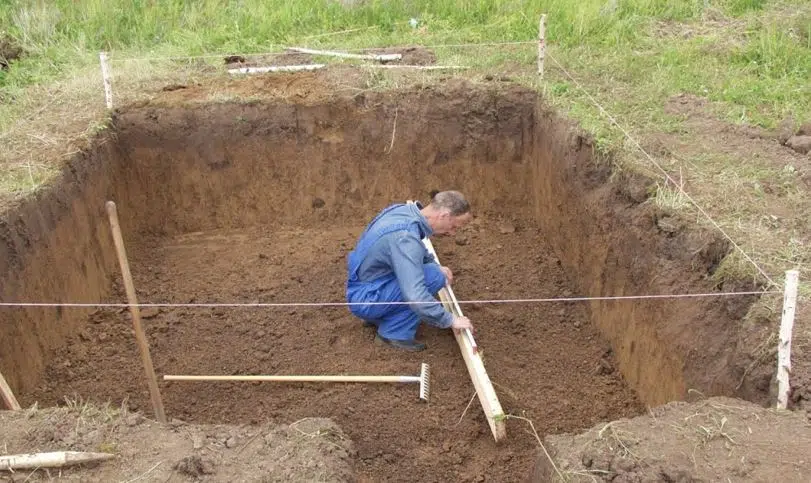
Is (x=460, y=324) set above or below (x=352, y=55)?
below

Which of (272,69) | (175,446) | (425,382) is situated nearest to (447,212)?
(425,382)

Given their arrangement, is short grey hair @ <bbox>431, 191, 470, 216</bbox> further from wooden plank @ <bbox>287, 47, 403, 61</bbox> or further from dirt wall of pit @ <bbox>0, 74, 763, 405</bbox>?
wooden plank @ <bbox>287, 47, 403, 61</bbox>

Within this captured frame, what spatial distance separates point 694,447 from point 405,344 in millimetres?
2398

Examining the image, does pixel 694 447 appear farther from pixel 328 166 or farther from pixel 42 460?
pixel 328 166

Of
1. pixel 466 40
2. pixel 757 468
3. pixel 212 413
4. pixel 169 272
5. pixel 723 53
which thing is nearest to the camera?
pixel 757 468

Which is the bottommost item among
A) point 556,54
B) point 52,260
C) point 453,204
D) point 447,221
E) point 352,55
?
point 52,260

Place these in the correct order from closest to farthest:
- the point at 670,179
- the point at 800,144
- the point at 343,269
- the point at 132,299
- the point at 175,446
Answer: the point at 175,446 < the point at 132,299 < the point at 670,179 < the point at 800,144 < the point at 343,269

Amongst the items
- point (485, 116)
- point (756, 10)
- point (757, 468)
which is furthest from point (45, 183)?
point (756, 10)

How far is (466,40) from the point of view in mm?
8430

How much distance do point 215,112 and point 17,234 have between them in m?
2.41

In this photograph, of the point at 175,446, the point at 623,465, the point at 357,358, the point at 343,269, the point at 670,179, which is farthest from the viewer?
the point at 343,269

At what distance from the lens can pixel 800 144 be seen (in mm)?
5477

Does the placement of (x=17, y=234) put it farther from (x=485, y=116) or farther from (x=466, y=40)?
(x=466, y=40)

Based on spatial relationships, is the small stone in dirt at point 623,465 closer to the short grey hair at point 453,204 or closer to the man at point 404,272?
the man at point 404,272
